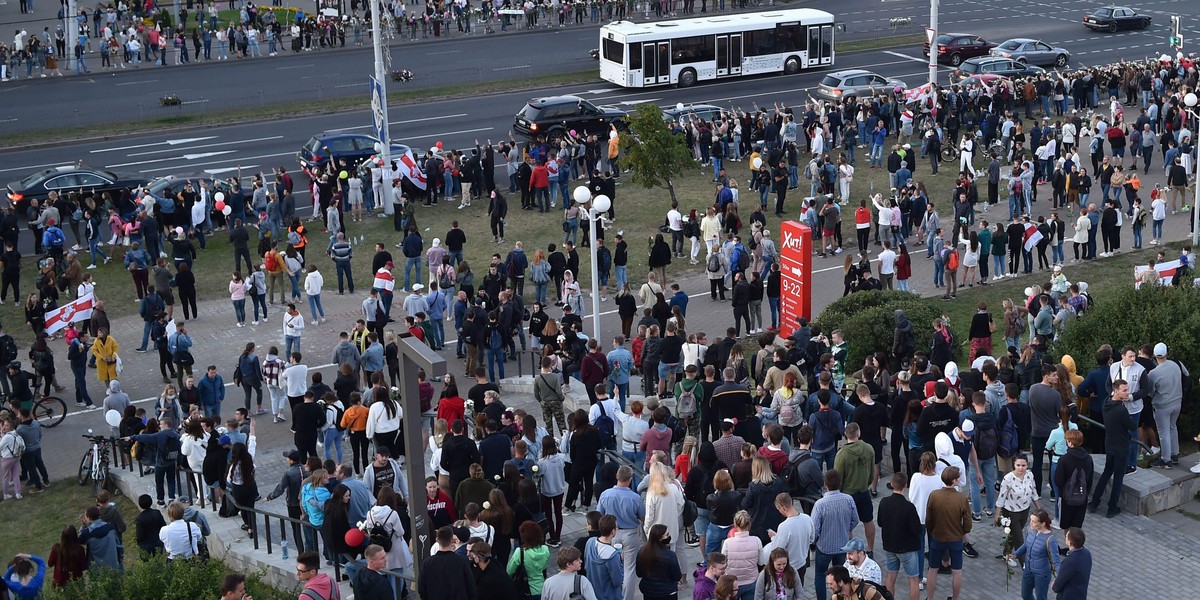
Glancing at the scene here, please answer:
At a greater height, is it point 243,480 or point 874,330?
point 874,330

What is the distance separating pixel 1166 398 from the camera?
58.1 feet

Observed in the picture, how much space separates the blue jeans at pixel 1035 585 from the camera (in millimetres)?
14070

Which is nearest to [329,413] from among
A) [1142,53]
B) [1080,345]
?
[1080,345]

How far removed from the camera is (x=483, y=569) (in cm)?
1311

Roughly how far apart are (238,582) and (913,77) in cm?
4236

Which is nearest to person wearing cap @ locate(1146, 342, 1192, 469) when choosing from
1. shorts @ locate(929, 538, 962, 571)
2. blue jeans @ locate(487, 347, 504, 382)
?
shorts @ locate(929, 538, 962, 571)

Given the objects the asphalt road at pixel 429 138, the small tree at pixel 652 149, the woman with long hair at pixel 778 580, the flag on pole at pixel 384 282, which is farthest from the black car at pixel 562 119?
the woman with long hair at pixel 778 580

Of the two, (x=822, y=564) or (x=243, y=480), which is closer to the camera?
(x=822, y=564)

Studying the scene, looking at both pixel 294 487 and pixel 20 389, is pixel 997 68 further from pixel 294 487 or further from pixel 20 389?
pixel 294 487

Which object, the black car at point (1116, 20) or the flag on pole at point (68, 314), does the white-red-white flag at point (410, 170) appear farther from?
the black car at point (1116, 20)

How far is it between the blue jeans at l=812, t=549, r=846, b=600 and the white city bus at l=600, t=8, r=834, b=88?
118 feet

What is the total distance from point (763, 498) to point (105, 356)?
14.3 meters

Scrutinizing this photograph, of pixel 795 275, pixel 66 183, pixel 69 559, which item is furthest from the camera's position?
pixel 66 183

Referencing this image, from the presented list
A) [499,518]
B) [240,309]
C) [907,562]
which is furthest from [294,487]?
[240,309]
